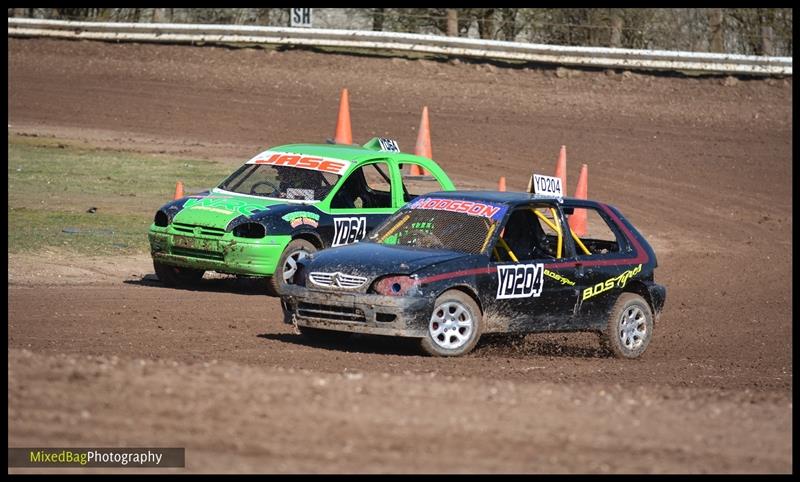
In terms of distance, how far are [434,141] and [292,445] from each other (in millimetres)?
17426

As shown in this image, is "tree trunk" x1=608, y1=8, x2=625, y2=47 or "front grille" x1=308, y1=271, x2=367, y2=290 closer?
"front grille" x1=308, y1=271, x2=367, y2=290

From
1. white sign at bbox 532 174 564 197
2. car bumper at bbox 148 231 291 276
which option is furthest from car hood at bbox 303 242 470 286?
car bumper at bbox 148 231 291 276

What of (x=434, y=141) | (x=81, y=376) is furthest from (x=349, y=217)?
(x=434, y=141)

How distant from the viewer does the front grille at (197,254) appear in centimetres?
1377

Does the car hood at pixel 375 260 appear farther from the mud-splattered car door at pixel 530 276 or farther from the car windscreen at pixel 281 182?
the car windscreen at pixel 281 182

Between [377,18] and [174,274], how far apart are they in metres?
17.0

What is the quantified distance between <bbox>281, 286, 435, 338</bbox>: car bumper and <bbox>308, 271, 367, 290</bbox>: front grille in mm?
76

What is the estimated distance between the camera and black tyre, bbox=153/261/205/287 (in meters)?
14.3

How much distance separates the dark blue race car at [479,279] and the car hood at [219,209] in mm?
2336

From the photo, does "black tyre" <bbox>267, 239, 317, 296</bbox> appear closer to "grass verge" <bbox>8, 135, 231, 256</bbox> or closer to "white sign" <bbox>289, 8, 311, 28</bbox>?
"grass verge" <bbox>8, 135, 231, 256</bbox>

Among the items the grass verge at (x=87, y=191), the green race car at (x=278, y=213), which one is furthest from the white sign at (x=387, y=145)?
the grass verge at (x=87, y=191)

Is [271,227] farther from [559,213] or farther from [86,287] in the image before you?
[559,213]

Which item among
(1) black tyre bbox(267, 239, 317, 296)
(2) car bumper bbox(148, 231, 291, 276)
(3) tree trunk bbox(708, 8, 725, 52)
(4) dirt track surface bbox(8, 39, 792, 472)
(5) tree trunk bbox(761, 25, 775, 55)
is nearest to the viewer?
(4) dirt track surface bbox(8, 39, 792, 472)
